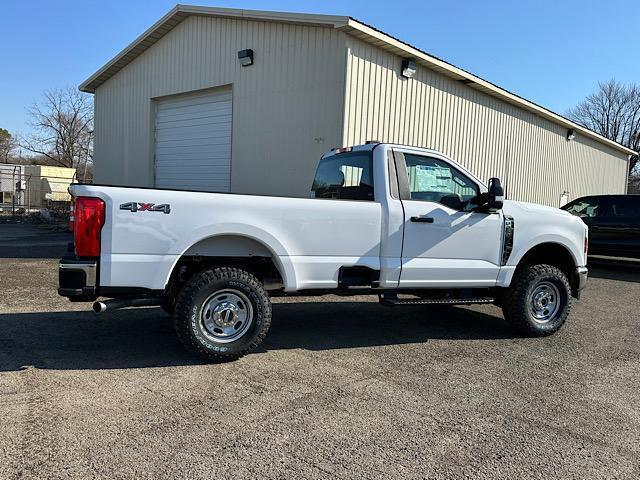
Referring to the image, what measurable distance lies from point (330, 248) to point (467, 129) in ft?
33.0

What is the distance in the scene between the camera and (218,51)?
13.2 m

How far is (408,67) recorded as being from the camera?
37.9 ft

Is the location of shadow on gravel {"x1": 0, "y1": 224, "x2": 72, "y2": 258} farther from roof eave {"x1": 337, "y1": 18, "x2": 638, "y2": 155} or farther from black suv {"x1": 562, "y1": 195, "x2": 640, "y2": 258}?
black suv {"x1": 562, "y1": 195, "x2": 640, "y2": 258}

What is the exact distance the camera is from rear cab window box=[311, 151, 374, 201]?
5699mm

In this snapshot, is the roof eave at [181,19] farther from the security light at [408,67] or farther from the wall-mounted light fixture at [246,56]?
the security light at [408,67]

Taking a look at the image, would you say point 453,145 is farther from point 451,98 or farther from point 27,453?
point 27,453

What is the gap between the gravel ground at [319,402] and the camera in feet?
10.4

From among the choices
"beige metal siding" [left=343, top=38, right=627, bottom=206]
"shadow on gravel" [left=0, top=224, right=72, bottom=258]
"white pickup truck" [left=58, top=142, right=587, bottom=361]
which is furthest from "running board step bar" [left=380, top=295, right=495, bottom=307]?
"shadow on gravel" [left=0, top=224, right=72, bottom=258]

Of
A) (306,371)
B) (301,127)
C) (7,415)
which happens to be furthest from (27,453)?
(301,127)

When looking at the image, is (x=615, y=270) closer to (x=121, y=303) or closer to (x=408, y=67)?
(x=408, y=67)

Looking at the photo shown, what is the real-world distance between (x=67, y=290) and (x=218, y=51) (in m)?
10.1

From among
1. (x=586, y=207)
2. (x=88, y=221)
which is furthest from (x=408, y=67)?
(x=88, y=221)

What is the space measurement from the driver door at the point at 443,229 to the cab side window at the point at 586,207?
8.49 meters

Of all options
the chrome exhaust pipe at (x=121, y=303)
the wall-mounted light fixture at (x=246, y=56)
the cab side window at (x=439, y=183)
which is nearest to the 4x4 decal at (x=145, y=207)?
the chrome exhaust pipe at (x=121, y=303)
